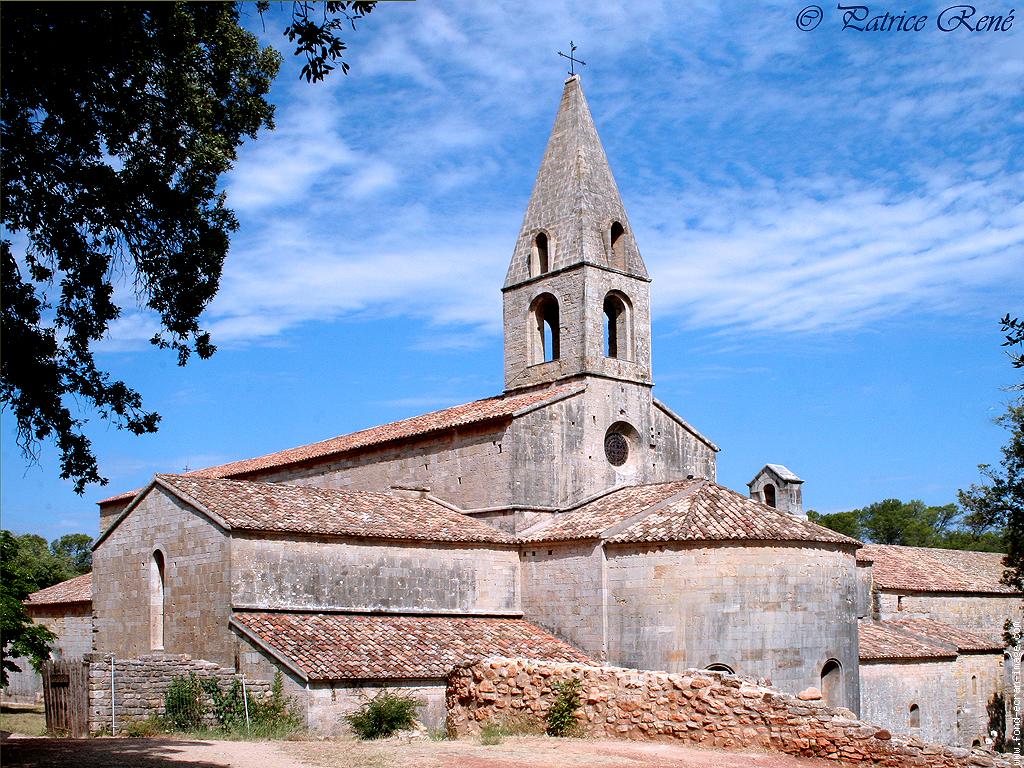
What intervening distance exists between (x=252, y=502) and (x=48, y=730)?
6521mm

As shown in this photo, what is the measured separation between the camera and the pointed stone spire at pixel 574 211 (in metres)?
29.7

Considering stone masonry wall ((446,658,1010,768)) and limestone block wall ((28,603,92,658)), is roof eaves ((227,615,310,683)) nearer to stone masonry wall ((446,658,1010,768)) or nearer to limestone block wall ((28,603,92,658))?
stone masonry wall ((446,658,1010,768))

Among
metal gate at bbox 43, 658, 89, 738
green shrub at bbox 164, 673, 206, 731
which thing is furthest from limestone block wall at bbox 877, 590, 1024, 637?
metal gate at bbox 43, 658, 89, 738

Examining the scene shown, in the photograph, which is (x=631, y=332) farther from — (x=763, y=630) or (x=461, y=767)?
(x=461, y=767)

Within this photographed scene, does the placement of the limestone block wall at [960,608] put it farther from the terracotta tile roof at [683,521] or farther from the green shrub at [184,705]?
the green shrub at [184,705]

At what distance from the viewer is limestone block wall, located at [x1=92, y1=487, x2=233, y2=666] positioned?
2255 centimetres

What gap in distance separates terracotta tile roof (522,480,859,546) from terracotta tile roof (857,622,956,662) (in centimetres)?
694

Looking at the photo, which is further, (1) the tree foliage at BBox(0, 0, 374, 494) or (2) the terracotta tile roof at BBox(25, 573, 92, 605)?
(2) the terracotta tile roof at BBox(25, 573, 92, 605)

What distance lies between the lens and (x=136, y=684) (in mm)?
19484

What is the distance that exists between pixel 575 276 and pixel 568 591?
869 centimetres

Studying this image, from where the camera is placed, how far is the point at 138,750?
613 inches

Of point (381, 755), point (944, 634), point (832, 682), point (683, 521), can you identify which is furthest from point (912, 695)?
point (381, 755)

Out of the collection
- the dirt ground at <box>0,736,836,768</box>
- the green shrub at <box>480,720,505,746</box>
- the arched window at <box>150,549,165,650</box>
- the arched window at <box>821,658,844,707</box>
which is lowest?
the arched window at <box>821,658,844,707</box>

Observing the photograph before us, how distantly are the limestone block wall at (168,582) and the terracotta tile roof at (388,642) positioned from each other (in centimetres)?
99
